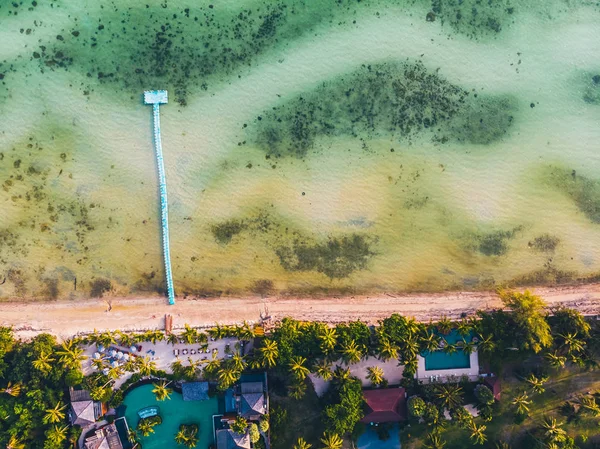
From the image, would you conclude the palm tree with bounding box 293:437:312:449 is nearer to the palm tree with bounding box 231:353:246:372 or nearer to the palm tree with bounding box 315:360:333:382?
the palm tree with bounding box 315:360:333:382

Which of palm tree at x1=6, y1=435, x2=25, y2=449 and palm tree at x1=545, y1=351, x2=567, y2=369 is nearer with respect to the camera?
palm tree at x1=6, y1=435, x2=25, y2=449

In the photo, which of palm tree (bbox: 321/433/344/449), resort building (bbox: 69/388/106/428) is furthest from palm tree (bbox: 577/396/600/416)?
resort building (bbox: 69/388/106/428)

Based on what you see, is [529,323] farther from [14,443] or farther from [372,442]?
[14,443]

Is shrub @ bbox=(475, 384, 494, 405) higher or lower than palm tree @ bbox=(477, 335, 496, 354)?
lower

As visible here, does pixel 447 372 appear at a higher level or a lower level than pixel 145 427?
higher

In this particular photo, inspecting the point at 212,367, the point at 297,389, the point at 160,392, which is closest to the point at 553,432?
the point at 297,389

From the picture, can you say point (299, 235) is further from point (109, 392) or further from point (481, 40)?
point (481, 40)
